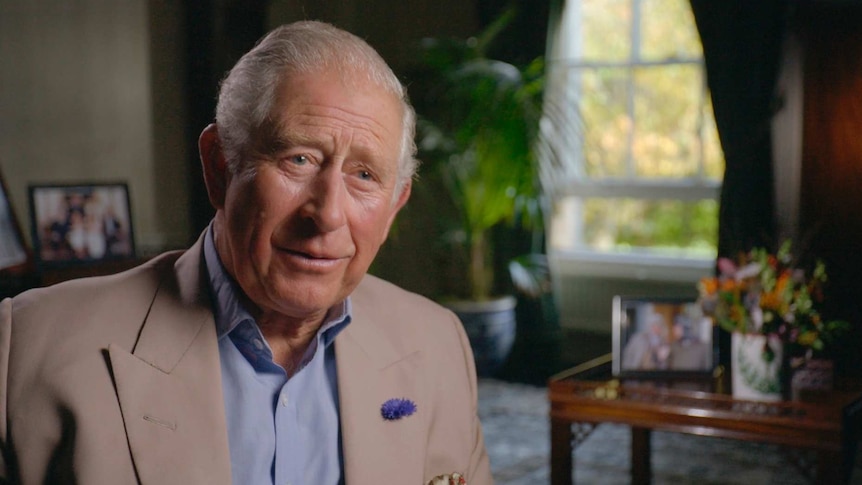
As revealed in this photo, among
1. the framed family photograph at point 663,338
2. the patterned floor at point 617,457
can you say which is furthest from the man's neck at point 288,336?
the patterned floor at point 617,457

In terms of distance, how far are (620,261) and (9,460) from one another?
194 inches

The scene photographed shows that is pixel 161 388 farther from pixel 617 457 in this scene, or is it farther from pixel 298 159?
pixel 617 457

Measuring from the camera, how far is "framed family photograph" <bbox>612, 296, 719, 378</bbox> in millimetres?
2865

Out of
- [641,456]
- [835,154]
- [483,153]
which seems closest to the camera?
[641,456]

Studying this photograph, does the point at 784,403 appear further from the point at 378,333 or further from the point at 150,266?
the point at 150,266

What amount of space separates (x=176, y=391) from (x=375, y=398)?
266 mm

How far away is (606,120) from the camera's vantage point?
5.80 m

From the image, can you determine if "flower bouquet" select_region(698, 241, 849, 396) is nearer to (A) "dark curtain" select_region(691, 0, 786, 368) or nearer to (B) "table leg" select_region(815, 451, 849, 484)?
(B) "table leg" select_region(815, 451, 849, 484)

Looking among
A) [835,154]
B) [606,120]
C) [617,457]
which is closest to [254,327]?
[617,457]

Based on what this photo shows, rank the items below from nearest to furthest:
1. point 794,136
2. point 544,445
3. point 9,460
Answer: point 9,460, point 544,445, point 794,136

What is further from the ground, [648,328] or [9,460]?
[9,460]

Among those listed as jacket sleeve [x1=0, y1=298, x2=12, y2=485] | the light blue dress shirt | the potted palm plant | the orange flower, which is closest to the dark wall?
the potted palm plant

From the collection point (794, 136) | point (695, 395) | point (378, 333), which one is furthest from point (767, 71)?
point (378, 333)

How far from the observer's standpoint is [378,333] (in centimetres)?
129
